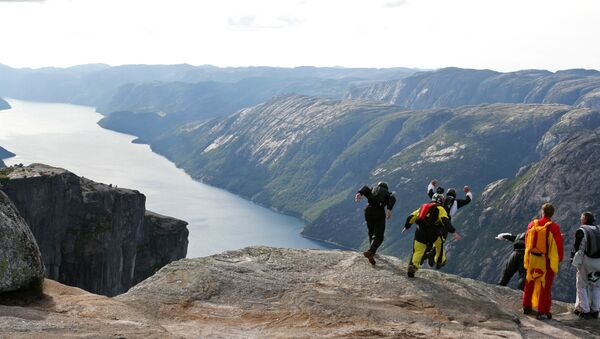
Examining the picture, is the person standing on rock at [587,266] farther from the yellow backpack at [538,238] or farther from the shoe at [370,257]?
the shoe at [370,257]

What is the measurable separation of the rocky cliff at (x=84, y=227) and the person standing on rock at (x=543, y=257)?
110185mm

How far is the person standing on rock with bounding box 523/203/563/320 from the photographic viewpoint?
20578 mm

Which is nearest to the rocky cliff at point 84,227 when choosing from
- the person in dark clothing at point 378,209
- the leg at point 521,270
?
the person in dark clothing at point 378,209

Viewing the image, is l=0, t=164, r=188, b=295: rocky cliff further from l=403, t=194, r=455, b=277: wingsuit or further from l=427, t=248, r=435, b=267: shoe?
l=403, t=194, r=455, b=277: wingsuit

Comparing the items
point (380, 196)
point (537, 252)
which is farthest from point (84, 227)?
point (537, 252)

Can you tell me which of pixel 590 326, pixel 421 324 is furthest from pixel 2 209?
pixel 590 326

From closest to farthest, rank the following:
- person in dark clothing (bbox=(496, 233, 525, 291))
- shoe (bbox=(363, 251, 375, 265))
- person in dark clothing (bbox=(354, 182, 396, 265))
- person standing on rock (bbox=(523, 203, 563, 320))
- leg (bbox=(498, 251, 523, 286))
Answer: person standing on rock (bbox=(523, 203, 563, 320)) → shoe (bbox=(363, 251, 375, 265)) → person in dark clothing (bbox=(496, 233, 525, 291)) → leg (bbox=(498, 251, 523, 286)) → person in dark clothing (bbox=(354, 182, 396, 265))

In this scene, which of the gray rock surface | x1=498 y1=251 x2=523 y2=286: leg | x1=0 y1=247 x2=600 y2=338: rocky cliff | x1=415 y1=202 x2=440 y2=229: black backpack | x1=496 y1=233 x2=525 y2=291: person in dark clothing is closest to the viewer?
x1=0 y1=247 x2=600 y2=338: rocky cliff

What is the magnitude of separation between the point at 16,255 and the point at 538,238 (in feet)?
62.5

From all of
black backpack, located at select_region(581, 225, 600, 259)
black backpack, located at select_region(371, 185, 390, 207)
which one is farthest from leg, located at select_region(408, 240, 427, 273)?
black backpack, located at select_region(581, 225, 600, 259)

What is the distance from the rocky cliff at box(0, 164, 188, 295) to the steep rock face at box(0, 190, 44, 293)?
10098 cm

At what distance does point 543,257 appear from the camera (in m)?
20.8

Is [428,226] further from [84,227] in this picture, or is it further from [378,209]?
[84,227]

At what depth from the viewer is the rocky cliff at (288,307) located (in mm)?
16891
